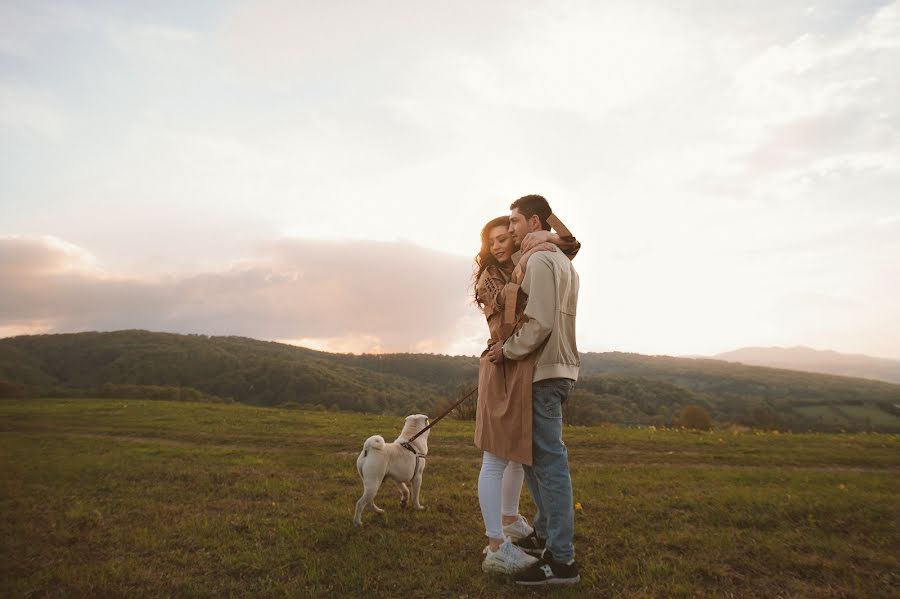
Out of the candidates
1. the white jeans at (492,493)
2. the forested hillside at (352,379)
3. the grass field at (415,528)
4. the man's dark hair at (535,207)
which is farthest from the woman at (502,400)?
the forested hillside at (352,379)

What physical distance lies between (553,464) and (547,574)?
954mm

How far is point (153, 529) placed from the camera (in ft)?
18.7

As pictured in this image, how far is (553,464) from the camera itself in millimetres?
4004

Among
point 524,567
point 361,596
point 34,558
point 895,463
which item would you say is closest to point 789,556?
point 524,567

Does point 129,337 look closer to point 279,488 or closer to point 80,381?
point 80,381

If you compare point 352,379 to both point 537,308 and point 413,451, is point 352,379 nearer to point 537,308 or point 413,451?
point 413,451

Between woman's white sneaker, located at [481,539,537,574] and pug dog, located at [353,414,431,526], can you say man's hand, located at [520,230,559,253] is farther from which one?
pug dog, located at [353,414,431,526]

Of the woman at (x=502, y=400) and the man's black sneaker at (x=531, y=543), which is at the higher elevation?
the woman at (x=502, y=400)

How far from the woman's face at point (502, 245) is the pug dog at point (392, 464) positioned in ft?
8.66

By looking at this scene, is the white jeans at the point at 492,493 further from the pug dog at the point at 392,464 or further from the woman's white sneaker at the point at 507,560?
the pug dog at the point at 392,464

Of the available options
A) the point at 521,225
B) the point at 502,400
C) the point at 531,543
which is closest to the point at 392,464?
the point at 531,543

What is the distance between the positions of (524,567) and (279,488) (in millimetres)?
5172

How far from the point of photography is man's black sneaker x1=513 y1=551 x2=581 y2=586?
13.1 feet

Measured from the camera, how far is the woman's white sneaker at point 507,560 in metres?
4.13
